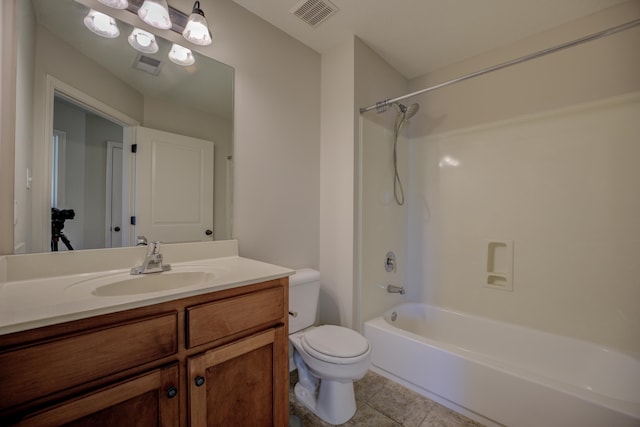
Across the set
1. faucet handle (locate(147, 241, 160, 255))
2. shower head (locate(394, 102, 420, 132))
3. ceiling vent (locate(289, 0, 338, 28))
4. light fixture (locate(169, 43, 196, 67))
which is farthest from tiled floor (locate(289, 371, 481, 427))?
ceiling vent (locate(289, 0, 338, 28))

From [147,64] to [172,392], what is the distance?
1455 mm

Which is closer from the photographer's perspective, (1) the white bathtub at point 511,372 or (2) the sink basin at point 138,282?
(2) the sink basin at point 138,282

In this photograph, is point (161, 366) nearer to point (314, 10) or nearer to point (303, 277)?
point (303, 277)

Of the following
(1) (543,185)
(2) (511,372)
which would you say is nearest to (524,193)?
(1) (543,185)

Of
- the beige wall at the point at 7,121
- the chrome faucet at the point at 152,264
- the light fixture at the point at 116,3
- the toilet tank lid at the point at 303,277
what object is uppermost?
the light fixture at the point at 116,3

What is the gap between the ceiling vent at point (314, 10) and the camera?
1597 millimetres

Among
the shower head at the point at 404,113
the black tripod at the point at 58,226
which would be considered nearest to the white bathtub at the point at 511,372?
the shower head at the point at 404,113

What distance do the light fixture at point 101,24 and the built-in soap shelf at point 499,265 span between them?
2602 millimetres

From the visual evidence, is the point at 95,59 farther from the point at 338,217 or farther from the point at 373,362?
the point at 373,362

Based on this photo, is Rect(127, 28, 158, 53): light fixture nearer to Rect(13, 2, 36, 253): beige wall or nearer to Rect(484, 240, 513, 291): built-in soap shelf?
Rect(13, 2, 36, 253): beige wall

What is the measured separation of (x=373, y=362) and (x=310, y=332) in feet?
2.14

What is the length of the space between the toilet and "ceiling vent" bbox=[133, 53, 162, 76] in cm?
134

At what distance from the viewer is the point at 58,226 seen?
1089 millimetres

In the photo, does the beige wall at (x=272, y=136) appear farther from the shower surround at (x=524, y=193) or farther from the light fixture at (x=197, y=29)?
the shower surround at (x=524, y=193)
